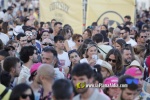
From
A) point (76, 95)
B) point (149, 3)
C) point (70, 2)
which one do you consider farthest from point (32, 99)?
point (149, 3)

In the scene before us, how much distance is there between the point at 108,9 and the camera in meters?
16.7

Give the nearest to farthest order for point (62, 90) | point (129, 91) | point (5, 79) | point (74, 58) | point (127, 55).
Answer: point (62, 90) < point (129, 91) < point (5, 79) < point (74, 58) < point (127, 55)

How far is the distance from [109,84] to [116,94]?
23 cm

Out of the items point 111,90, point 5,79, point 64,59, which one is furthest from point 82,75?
point 64,59

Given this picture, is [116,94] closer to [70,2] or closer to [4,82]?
[4,82]

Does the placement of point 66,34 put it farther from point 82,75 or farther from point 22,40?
point 82,75

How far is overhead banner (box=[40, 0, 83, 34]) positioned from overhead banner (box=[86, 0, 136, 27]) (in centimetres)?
43

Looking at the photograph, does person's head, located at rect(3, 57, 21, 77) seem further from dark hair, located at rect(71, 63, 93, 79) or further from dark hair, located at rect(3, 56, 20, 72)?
dark hair, located at rect(71, 63, 93, 79)

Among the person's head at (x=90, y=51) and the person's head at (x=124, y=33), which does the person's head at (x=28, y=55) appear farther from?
the person's head at (x=124, y=33)

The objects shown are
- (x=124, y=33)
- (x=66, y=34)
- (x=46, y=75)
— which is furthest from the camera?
(x=124, y=33)

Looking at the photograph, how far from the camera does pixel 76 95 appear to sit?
6.05 m

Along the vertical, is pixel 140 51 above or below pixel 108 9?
below

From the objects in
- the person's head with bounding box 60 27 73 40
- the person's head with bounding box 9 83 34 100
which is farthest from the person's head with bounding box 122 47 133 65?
the person's head with bounding box 9 83 34 100

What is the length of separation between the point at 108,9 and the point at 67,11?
138 centimetres
